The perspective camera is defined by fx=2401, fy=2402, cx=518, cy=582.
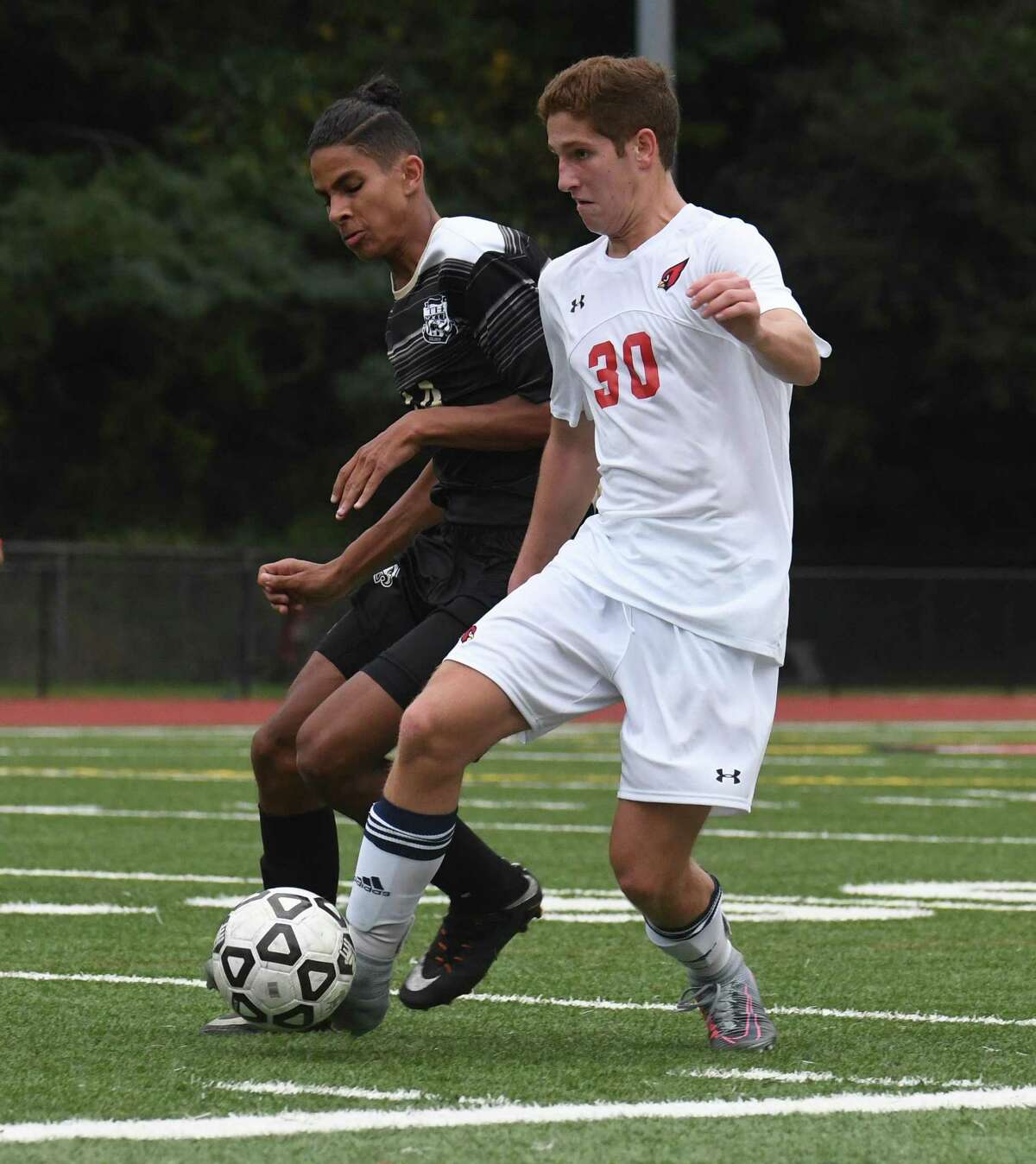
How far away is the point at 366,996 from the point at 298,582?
1.22 metres

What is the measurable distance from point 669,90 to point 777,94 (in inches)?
1278

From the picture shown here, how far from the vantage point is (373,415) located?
3394cm

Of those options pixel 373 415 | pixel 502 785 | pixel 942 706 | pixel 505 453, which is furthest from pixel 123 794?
pixel 373 415

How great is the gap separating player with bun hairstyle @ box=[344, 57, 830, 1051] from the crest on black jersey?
66cm

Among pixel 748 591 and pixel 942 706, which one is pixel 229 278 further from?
pixel 748 591

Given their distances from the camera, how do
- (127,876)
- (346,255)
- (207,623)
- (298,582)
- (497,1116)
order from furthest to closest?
(346,255), (207,623), (127,876), (298,582), (497,1116)

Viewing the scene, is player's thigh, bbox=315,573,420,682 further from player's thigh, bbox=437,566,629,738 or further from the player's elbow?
the player's elbow

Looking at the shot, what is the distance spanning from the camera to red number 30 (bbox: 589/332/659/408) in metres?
5.20

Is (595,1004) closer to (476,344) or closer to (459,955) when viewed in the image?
(459,955)

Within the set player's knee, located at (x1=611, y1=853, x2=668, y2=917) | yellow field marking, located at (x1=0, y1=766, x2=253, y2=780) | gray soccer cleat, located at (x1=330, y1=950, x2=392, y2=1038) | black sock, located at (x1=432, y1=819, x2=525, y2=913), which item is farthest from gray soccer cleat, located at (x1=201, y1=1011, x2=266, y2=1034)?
yellow field marking, located at (x1=0, y1=766, x2=253, y2=780)

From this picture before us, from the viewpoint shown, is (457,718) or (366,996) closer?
(457,718)

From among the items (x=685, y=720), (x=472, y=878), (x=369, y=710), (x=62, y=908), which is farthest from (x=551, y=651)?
(x=62, y=908)

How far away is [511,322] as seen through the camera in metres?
5.88

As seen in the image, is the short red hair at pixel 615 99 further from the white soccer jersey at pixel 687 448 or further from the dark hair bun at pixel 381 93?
the dark hair bun at pixel 381 93
